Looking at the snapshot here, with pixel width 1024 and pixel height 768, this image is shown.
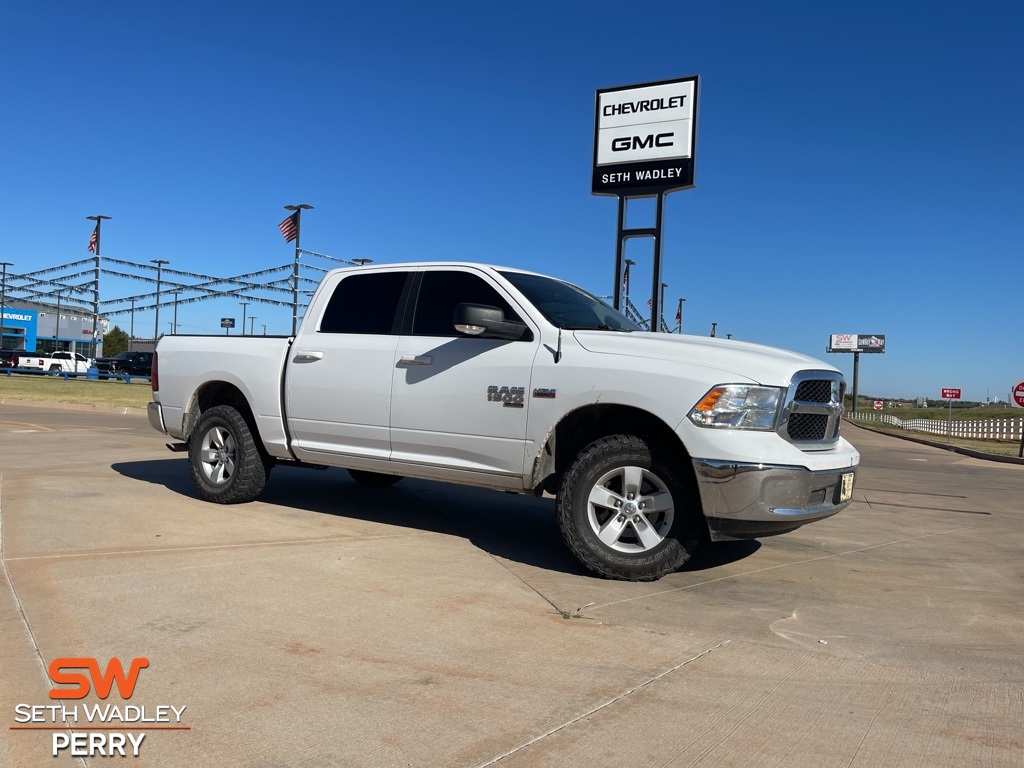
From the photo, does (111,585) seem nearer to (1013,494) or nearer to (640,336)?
(640,336)

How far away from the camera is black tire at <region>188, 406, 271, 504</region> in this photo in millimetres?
6789

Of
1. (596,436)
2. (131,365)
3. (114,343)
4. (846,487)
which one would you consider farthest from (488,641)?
(114,343)

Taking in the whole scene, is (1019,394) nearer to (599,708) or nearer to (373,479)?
(373,479)

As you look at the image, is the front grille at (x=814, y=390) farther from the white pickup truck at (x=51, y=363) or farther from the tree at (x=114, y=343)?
the tree at (x=114, y=343)

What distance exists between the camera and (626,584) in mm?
4891

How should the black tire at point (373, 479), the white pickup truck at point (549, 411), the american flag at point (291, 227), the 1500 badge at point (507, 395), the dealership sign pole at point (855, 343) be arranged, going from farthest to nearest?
the dealership sign pole at point (855, 343), the american flag at point (291, 227), the black tire at point (373, 479), the 1500 badge at point (507, 395), the white pickup truck at point (549, 411)

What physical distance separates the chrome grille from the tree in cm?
10508

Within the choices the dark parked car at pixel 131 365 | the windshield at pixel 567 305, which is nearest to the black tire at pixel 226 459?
the windshield at pixel 567 305

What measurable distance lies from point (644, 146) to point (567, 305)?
12.5 m

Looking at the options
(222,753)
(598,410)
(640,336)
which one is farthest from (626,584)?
(222,753)

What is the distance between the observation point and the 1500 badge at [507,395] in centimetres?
533

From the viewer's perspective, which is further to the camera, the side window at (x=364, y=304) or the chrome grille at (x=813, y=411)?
the side window at (x=364, y=304)

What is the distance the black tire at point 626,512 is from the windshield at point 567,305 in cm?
98

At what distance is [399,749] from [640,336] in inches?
126
